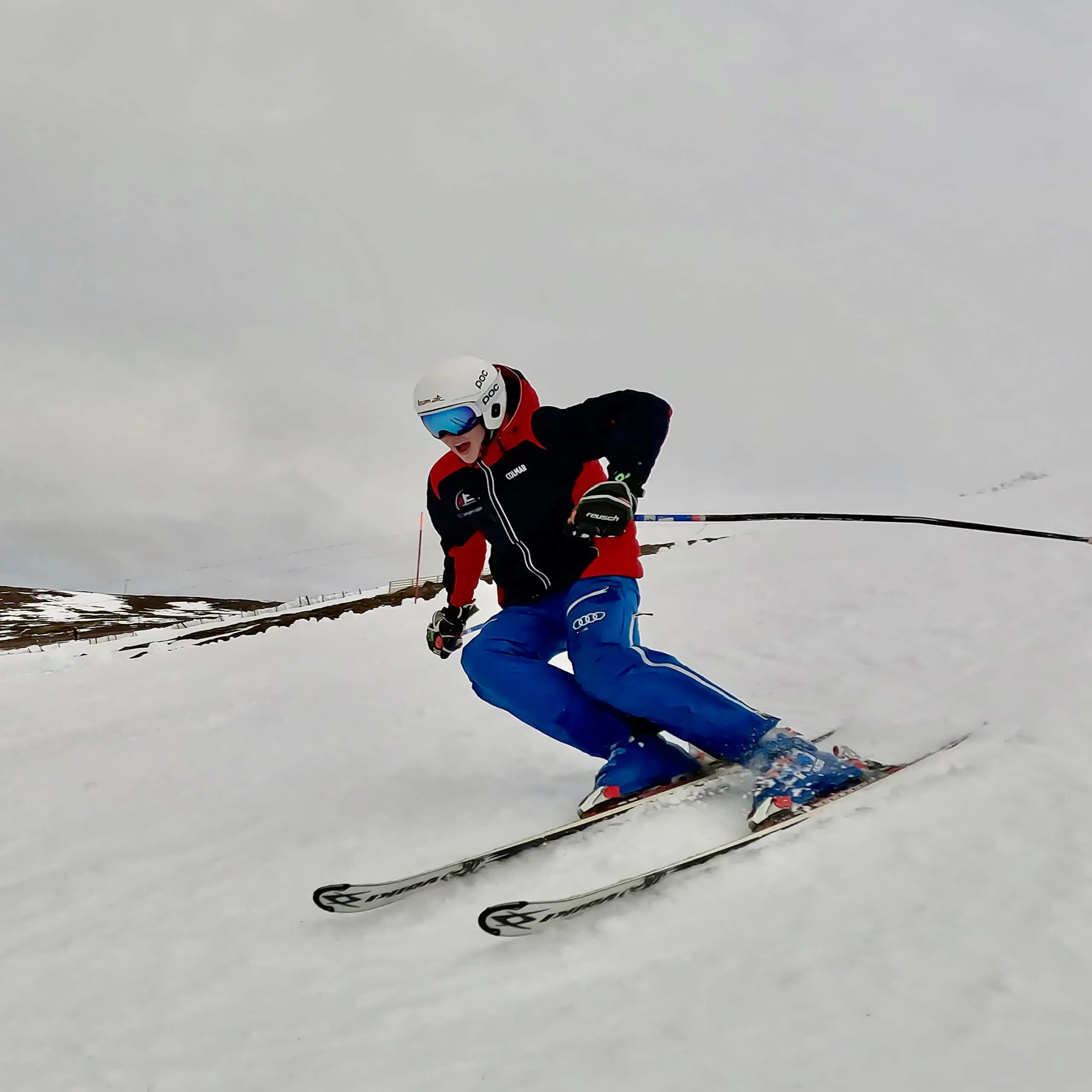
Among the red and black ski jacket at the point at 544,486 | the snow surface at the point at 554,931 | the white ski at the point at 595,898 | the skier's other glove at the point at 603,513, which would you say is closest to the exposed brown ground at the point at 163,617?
the snow surface at the point at 554,931

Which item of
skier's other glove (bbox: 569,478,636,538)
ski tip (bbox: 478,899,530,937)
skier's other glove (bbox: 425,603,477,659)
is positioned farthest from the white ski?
skier's other glove (bbox: 425,603,477,659)

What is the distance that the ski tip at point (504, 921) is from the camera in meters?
2.42

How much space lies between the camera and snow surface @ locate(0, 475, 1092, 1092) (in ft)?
6.05

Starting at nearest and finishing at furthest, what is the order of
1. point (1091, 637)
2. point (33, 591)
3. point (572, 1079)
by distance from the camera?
point (572, 1079) → point (1091, 637) → point (33, 591)

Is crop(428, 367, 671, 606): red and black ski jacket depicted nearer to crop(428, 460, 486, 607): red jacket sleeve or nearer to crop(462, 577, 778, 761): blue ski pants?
crop(462, 577, 778, 761): blue ski pants

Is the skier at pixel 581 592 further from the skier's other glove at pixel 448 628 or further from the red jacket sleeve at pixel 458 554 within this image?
the skier's other glove at pixel 448 628

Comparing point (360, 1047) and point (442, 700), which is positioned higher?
point (442, 700)

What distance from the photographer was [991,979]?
6.39 feet

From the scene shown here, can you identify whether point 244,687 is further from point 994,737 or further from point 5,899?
point 994,737

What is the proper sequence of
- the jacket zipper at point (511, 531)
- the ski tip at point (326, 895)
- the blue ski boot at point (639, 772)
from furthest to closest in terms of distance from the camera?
the jacket zipper at point (511, 531) → the blue ski boot at point (639, 772) → the ski tip at point (326, 895)

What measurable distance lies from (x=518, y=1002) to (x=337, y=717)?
463 cm

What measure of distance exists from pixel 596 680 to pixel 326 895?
1.51 m

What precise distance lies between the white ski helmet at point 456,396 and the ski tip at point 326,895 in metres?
2.20

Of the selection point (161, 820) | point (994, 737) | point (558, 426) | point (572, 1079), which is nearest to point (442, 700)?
point (161, 820)
